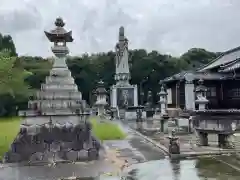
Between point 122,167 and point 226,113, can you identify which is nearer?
point 122,167

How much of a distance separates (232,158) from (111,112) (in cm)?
3196

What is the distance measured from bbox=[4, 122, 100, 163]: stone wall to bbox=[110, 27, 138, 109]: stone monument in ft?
102

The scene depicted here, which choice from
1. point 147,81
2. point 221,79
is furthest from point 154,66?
point 221,79

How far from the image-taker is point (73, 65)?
2635 inches

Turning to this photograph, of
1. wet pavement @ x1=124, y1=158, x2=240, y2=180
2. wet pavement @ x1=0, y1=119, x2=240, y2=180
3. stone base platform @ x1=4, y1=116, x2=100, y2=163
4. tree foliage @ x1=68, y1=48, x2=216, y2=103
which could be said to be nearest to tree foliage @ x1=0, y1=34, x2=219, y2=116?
tree foliage @ x1=68, y1=48, x2=216, y2=103

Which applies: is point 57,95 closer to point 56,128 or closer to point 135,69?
point 56,128

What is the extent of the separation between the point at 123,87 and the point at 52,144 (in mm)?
33124

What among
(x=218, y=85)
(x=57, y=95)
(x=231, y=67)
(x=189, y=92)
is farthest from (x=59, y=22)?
(x=218, y=85)

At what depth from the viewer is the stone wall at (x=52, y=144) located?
12.0 meters

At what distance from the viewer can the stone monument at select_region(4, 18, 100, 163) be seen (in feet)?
39.4

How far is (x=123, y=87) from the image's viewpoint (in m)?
45.1

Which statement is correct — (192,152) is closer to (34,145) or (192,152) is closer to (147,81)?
(34,145)

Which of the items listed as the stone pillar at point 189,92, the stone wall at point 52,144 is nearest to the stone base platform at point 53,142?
the stone wall at point 52,144

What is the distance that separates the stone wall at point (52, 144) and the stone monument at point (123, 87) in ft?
102
